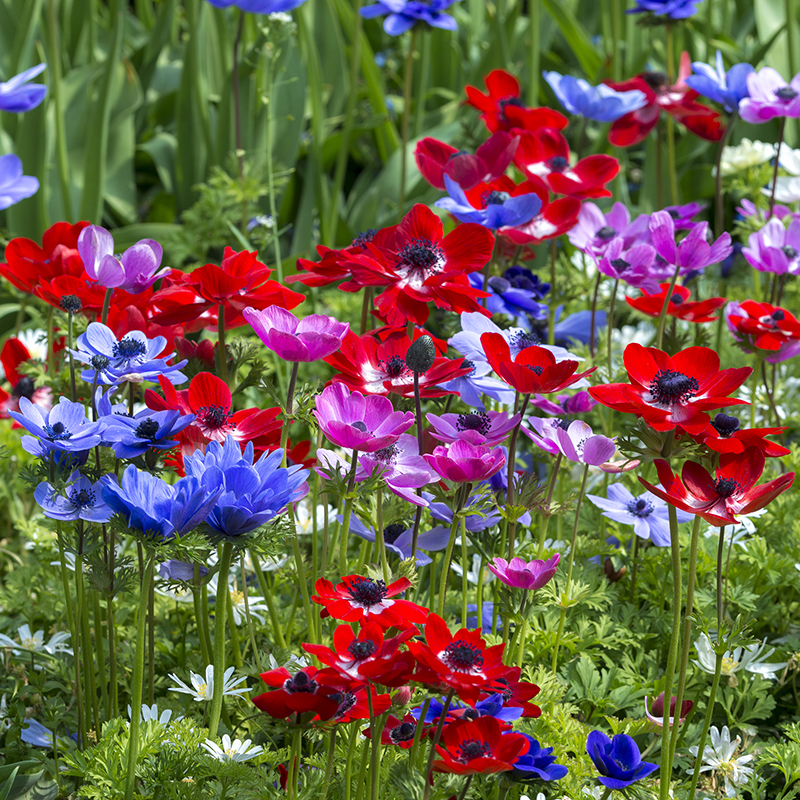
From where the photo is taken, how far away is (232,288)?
1022 millimetres

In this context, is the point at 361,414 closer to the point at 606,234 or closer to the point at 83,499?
the point at 83,499

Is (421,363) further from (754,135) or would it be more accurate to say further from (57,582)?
(754,135)

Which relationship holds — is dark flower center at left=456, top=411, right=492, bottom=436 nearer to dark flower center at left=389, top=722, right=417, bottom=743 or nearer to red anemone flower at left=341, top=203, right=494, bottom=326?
red anemone flower at left=341, top=203, right=494, bottom=326

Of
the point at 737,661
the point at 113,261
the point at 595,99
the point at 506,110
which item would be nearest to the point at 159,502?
the point at 113,261

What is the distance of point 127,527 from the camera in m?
0.82

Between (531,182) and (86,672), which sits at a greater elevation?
(531,182)

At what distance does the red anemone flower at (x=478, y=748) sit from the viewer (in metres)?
0.73

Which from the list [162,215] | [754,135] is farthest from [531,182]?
[754,135]

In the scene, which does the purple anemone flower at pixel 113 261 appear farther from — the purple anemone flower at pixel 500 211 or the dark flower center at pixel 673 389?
the dark flower center at pixel 673 389

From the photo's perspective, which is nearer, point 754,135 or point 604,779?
point 604,779

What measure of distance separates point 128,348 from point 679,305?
850mm

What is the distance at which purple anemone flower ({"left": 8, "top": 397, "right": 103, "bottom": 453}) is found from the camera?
88cm

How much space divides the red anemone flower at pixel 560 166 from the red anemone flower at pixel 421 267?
1.60ft

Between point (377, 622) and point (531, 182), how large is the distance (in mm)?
924
